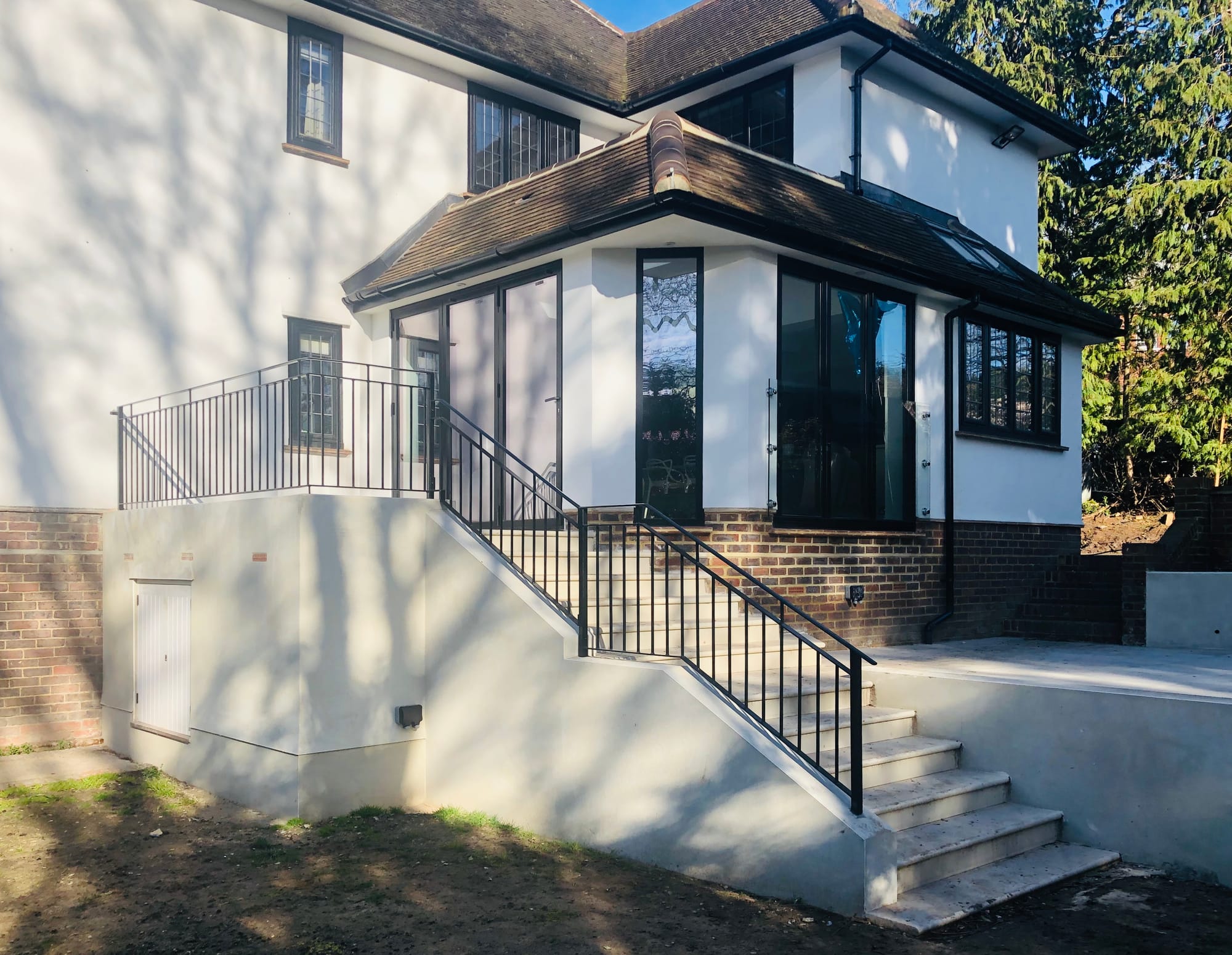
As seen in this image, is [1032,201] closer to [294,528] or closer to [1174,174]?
[1174,174]

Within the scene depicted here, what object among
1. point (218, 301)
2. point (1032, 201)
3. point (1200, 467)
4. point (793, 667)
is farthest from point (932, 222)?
point (1200, 467)

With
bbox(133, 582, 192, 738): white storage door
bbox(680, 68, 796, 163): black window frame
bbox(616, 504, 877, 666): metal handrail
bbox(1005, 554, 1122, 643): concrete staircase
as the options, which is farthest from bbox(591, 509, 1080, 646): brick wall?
bbox(680, 68, 796, 163): black window frame

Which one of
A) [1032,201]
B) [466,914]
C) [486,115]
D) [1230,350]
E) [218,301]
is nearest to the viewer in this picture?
[466,914]

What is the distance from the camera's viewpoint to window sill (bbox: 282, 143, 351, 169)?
10.6m

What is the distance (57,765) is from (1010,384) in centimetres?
995

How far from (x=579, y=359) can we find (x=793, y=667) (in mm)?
3224

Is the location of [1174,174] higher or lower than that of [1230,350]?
higher

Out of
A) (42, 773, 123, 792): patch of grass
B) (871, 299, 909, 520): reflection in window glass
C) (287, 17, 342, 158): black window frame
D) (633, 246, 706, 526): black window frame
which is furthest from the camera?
(287, 17, 342, 158): black window frame

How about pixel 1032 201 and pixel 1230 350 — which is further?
pixel 1230 350

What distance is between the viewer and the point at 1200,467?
1823 cm

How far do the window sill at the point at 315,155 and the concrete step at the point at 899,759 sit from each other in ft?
25.5

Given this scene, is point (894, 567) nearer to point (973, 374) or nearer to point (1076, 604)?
point (973, 374)

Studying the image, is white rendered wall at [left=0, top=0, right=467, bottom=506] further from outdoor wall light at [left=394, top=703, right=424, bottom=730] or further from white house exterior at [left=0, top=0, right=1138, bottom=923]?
outdoor wall light at [left=394, top=703, right=424, bottom=730]

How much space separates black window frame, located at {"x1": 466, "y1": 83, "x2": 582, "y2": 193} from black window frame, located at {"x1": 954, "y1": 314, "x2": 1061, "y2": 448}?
473 cm
